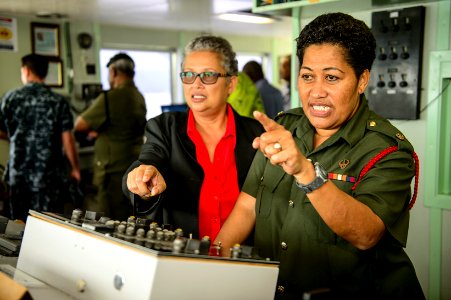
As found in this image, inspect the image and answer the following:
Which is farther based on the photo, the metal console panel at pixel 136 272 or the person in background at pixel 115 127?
the person in background at pixel 115 127

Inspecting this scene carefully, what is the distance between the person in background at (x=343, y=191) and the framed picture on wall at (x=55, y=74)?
5.62 m

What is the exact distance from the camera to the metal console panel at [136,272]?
1063mm

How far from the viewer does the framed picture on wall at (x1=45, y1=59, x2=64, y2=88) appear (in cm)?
667

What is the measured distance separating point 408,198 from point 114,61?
3627 millimetres

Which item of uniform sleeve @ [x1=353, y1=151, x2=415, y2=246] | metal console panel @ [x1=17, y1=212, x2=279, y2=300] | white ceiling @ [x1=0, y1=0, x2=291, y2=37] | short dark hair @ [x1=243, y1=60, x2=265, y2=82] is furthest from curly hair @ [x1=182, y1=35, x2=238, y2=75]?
short dark hair @ [x1=243, y1=60, x2=265, y2=82]

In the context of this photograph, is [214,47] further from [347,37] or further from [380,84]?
[380,84]

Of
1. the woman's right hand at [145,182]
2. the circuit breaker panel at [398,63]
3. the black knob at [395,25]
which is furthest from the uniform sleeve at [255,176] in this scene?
the black knob at [395,25]

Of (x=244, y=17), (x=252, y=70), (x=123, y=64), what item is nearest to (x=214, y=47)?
(x=123, y=64)

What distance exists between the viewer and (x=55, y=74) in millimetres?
6723

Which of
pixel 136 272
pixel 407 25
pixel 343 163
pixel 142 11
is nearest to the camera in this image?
pixel 136 272

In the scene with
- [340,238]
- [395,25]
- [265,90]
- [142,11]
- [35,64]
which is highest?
[142,11]

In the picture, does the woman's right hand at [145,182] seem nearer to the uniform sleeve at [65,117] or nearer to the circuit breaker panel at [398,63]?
the circuit breaker panel at [398,63]

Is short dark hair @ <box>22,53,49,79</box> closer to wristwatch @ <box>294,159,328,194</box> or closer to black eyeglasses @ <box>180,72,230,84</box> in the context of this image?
black eyeglasses @ <box>180,72,230,84</box>

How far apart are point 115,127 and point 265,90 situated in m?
2.16
